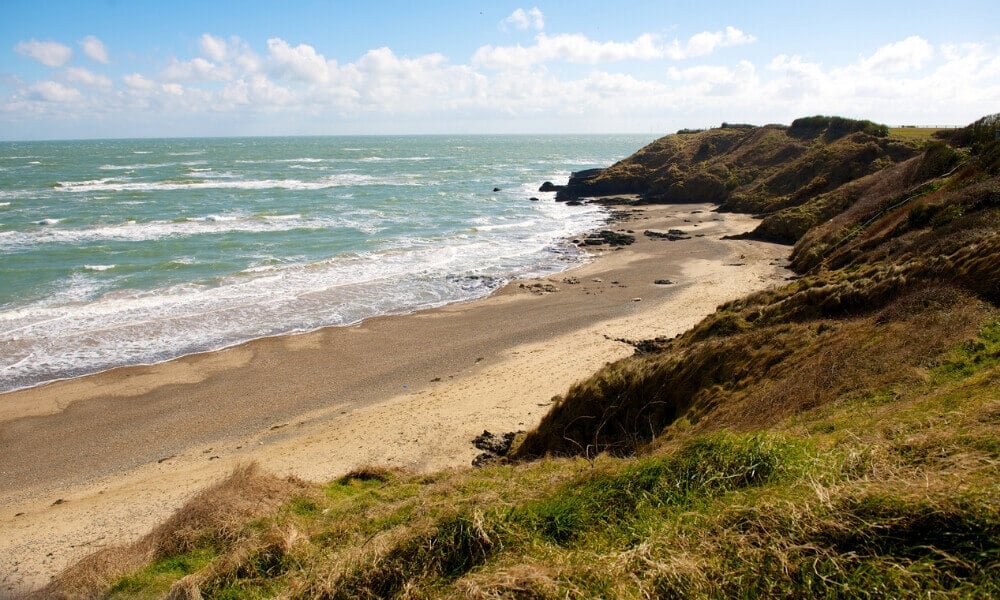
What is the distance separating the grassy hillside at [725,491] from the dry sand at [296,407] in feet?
10.3

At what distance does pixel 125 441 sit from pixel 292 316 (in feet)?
29.8

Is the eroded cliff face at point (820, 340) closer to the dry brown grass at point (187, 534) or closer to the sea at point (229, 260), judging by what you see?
the dry brown grass at point (187, 534)

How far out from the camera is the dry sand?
1135 centimetres

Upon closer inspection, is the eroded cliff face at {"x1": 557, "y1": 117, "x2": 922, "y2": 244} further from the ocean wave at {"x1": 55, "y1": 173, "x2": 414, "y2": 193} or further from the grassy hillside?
the ocean wave at {"x1": 55, "y1": 173, "x2": 414, "y2": 193}

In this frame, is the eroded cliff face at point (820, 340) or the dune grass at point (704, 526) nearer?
the dune grass at point (704, 526)

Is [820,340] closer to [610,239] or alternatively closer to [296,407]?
[296,407]

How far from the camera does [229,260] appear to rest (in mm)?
30766

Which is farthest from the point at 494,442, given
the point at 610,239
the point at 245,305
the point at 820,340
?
the point at 610,239

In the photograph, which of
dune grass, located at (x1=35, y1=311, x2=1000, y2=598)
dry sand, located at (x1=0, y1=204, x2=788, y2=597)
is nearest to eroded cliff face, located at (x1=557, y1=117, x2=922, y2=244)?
dry sand, located at (x1=0, y1=204, x2=788, y2=597)

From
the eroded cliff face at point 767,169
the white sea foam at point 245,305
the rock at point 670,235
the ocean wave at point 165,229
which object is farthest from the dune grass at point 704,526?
the ocean wave at point 165,229

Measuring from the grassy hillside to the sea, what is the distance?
47.3 feet

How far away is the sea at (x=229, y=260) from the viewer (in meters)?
20.7

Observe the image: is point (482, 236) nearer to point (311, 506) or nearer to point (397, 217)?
point (397, 217)

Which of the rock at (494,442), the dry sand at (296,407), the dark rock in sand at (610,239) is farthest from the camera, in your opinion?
the dark rock in sand at (610,239)
